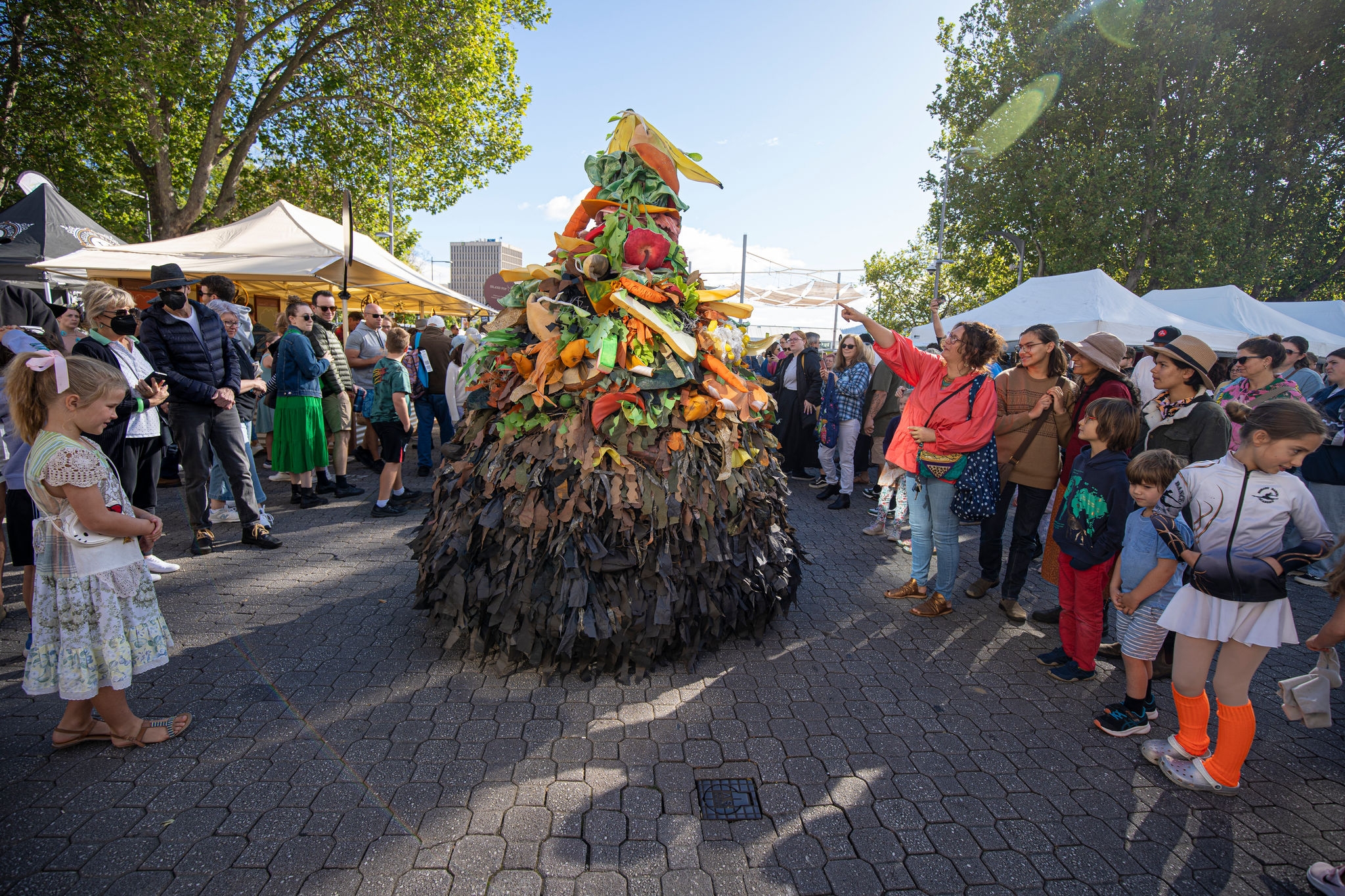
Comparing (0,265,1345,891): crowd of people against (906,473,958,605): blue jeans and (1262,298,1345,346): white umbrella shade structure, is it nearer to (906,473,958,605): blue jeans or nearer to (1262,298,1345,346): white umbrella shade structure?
(906,473,958,605): blue jeans

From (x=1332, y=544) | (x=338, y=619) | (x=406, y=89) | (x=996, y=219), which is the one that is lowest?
(x=338, y=619)

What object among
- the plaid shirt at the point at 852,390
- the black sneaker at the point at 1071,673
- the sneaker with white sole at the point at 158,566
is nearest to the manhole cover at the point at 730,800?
the black sneaker at the point at 1071,673

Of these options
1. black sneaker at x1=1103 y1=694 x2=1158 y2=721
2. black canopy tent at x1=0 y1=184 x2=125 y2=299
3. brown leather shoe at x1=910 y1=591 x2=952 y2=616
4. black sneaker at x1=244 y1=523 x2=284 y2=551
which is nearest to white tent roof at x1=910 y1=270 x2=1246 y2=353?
brown leather shoe at x1=910 y1=591 x2=952 y2=616

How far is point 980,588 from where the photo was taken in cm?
467

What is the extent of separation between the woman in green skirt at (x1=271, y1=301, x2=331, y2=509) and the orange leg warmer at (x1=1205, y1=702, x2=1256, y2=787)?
7136 millimetres

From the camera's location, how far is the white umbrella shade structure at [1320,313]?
48.2ft

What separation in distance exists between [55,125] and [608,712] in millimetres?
22368

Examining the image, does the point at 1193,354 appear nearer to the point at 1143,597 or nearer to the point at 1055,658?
the point at 1143,597

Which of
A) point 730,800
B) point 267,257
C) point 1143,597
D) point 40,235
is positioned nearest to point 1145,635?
point 1143,597

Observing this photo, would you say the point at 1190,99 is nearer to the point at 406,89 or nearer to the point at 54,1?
the point at 406,89

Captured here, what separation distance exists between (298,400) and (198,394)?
4.84ft

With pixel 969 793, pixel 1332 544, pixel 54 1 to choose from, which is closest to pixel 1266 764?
pixel 1332 544

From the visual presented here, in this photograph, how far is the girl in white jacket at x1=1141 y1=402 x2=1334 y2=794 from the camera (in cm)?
245

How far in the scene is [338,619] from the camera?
154 inches
